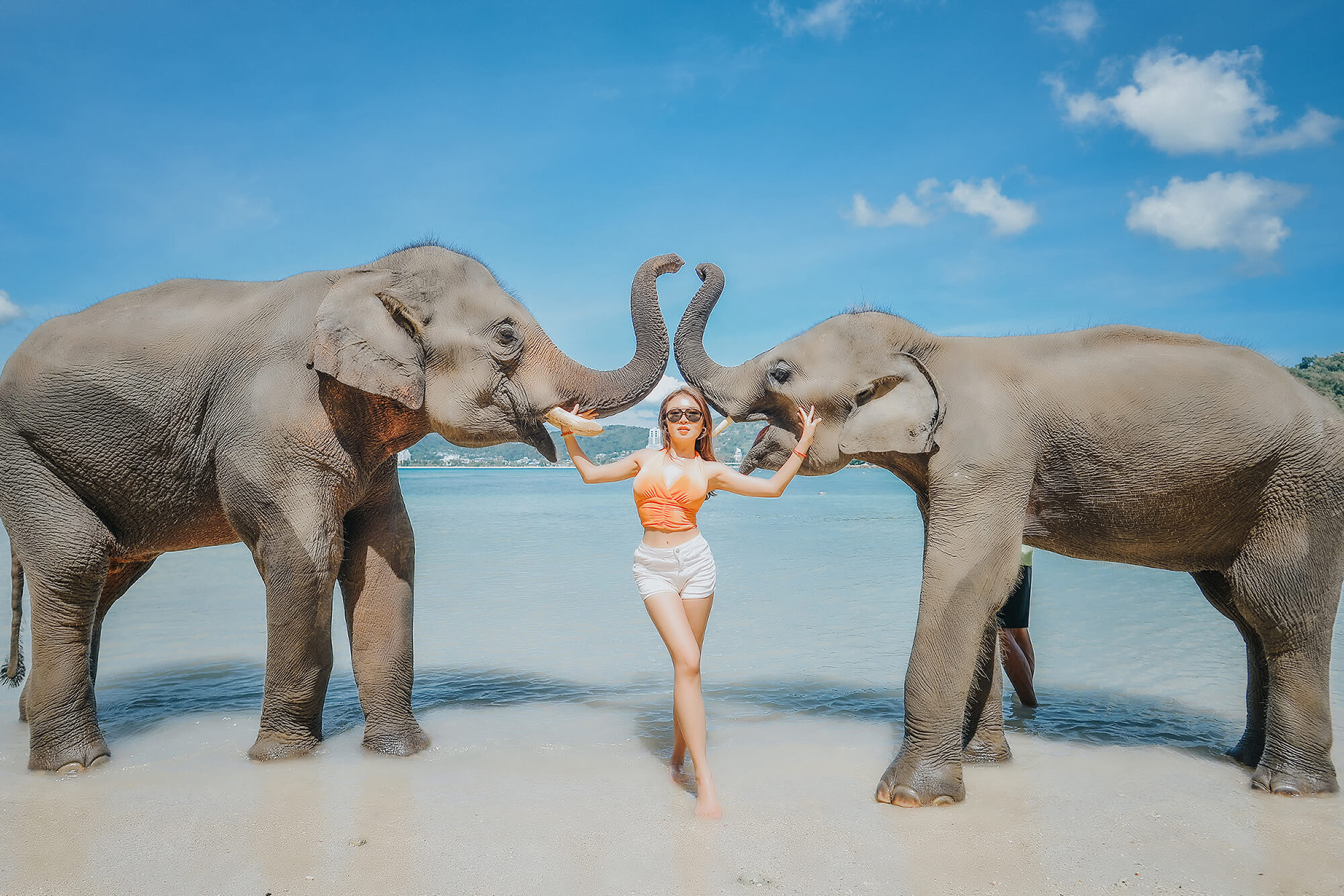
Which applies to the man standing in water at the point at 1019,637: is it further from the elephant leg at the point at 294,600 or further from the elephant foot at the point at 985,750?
the elephant leg at the point at 294,600

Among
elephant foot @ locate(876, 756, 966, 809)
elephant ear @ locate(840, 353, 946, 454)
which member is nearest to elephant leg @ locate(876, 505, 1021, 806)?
elephant foot @ locate(876, 756, 966, 809)

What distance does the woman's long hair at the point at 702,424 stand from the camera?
15.5 feet

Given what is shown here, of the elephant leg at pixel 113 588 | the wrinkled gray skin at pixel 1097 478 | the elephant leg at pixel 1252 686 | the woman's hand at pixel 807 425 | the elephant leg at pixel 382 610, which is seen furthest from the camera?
the elephant leg at pixel 113 588

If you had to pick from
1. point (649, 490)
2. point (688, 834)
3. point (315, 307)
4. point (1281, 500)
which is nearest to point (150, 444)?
point (315, 307)

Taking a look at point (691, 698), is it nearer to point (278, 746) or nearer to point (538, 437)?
point (538, 437)

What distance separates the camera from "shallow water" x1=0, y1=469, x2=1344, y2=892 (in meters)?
4.86

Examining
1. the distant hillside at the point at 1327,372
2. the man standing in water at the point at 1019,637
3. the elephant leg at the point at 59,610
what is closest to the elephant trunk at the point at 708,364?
the man standing in water at the point at 1019,637

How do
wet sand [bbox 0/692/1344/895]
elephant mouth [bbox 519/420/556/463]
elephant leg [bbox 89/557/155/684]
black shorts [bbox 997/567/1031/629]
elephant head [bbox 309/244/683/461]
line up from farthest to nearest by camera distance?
black shorts [bbox 997/567/1031/629], elephant leg [bbox 89/557/155/684], elephant mouth [bbox 519/420/556/463], elephant head [bbox 309/244/683/461], wet sand [bbox 0/692/1344/895]

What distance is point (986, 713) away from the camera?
5.39m

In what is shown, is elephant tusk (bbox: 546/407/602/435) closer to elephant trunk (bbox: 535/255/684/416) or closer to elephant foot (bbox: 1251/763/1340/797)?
elephant trunk (bbox: 535/255/684/416)

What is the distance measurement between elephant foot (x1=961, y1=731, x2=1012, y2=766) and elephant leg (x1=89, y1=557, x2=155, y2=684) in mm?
5487

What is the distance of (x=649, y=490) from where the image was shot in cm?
458

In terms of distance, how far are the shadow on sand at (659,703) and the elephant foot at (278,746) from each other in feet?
2.03

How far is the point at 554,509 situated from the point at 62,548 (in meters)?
30.7
